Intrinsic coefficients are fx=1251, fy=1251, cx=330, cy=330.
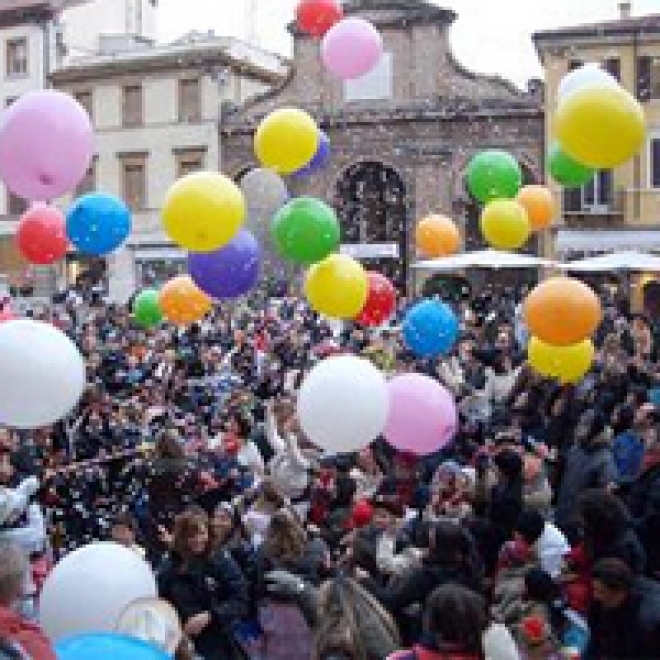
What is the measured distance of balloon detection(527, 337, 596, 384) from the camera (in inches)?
345

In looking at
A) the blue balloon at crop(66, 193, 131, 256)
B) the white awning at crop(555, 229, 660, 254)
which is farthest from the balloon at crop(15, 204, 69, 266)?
the white awning at crop(555, 229, 660, 254)

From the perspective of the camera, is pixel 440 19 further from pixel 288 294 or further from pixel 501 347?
pixel 501 347

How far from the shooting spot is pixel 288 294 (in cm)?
2595

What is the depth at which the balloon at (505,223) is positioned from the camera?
9.93m

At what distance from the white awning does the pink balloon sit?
20824 millimetres

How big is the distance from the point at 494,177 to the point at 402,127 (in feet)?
65.0

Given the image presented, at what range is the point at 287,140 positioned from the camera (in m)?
8.76

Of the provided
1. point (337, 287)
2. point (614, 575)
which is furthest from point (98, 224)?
point (614, 575)

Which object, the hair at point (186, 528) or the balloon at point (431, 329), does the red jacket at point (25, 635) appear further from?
the balloon at point (431, 329)

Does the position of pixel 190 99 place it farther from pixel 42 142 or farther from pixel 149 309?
pixel 42 142

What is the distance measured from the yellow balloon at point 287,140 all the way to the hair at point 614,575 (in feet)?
16.6

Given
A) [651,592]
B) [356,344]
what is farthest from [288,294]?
[651,592]

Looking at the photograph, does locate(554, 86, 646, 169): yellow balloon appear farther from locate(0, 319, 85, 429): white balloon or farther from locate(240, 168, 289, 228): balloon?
locate(240, 168, 289, 228): balloon

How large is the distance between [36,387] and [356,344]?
875cm
